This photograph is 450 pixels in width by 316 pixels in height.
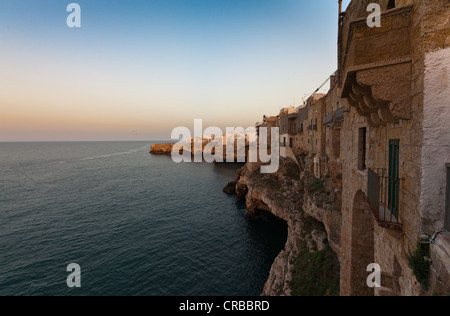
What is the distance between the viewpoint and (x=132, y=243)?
80.5 feet

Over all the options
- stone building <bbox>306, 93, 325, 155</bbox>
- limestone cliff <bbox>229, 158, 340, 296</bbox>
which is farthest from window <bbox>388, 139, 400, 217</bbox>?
stone building <bbox>306, 93, 325, 155</bbox>

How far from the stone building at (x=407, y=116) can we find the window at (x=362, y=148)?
1218mm

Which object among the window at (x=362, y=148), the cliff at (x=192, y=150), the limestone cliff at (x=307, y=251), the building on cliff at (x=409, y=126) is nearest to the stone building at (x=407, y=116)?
the building on cliff at (x=409, y=126)

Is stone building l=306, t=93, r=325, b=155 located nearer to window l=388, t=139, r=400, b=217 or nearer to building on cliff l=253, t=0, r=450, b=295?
building on cliff l=253, t=0, r=450, b=295

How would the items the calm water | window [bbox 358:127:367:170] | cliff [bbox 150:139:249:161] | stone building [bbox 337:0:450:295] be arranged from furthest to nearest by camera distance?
cliff [bbox 150:139:249:161] < the calm water < window [bbox 358:127:367:170] < stone building [bbox 337:0:450:295]

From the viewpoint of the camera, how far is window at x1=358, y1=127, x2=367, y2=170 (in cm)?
704

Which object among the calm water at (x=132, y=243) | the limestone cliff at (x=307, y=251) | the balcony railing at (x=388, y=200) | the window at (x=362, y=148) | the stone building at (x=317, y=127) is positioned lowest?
the calm water at (x=132, y=243)

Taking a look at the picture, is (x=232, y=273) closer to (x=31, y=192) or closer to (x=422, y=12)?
(x=422, y=12)

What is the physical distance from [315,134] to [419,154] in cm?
2381

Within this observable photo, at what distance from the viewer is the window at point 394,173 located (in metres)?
A: 4.62

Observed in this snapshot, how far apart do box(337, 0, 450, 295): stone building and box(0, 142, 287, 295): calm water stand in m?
17.6

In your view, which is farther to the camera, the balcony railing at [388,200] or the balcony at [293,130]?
the balcony at [293,130]

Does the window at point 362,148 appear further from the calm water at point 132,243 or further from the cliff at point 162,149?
the cliff at point 162,149
